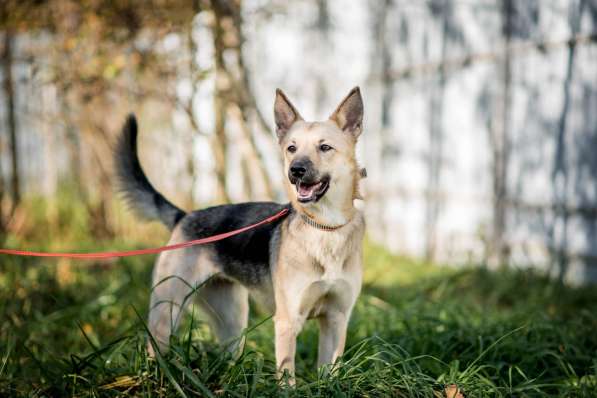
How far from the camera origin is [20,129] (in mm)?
14242

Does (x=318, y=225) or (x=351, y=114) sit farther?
(x=351, y=114)

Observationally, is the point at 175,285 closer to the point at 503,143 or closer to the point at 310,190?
the point at 310,190

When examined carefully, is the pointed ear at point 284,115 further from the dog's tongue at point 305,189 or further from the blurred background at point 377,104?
the blurred background at point 377,104

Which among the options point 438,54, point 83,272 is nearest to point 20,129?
point 83,272

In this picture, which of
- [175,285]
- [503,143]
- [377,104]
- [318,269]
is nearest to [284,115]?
[318,269]

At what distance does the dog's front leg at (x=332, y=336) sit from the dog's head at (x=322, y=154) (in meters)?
0.59

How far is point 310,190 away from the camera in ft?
10.5

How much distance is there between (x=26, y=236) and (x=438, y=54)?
6.33 m

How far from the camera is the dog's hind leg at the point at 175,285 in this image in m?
3.65

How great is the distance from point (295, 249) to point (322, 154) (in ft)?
1.66

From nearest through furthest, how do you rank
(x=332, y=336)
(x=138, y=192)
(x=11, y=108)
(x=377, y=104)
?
1. (x=332, y=336)
2. (x=138, y=192)
3. (x=11, y=108)
4. (x=377, y=104)

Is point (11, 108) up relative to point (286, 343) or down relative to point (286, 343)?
up

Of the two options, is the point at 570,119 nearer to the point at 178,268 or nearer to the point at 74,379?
the point at 178,268

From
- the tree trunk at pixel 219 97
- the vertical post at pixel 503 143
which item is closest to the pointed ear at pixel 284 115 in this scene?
the tree trunk at pixel 219 97
